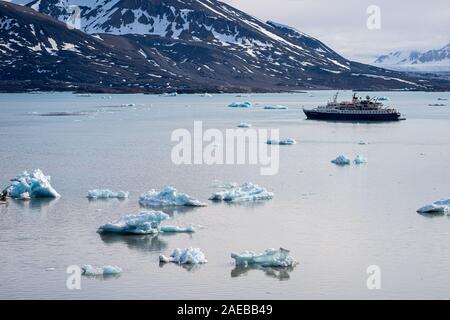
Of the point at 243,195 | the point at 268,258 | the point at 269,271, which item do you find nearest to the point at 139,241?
the point at 268,258

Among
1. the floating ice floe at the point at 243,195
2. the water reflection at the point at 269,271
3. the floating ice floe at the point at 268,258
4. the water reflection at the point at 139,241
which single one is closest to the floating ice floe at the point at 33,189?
the floating ice floe at the point at 243,195

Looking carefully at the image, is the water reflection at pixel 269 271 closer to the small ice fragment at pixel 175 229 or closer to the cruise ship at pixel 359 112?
the small ice fragment at pixel 175 229

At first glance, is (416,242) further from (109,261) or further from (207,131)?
(207,131)

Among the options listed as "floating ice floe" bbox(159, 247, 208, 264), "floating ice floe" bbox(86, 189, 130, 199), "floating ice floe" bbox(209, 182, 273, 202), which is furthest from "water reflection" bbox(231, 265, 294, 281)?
"floating ice floe" bbox(86, 189, 130, 199)

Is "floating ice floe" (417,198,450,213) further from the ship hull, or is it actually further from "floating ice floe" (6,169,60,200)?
the ship hull

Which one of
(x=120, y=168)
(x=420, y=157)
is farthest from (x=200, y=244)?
(x=420, y=157)

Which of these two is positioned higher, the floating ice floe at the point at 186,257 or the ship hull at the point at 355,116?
the ship hull at the point at 355,116
